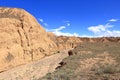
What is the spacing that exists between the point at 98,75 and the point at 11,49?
72.4 ft

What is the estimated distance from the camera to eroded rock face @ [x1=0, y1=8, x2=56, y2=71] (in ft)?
106

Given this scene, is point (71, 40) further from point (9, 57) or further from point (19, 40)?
point (9, 57)

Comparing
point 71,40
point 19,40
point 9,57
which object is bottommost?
point 9,57

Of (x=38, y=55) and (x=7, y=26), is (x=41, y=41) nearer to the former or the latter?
(x=38, y=55)

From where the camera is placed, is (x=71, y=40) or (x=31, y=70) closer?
(x=31, y=70)

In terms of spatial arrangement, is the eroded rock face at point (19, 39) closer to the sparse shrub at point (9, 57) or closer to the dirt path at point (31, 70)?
the sparse shrub at point (9, 57)

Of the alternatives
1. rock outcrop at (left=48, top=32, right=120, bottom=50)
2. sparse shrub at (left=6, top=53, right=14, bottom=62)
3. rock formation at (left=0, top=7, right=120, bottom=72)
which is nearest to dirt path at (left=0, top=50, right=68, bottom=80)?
sparse shrub at (left=6, top=53, right=14, bottom=62)

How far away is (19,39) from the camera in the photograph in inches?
1388

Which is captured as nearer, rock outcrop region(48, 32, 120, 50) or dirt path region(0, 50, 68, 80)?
dirt path region(0, 50, 68, 80)

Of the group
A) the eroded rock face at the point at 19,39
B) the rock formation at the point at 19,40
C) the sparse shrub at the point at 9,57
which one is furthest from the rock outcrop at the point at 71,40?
the sparse shrub at the point at 9,57

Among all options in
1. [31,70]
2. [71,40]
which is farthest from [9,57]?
[71,40]

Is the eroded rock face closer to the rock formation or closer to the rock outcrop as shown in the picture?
the rock formation

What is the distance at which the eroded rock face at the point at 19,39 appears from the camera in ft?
106

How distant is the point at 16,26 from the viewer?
35844mm
